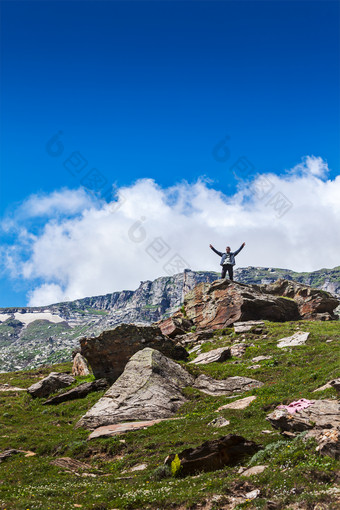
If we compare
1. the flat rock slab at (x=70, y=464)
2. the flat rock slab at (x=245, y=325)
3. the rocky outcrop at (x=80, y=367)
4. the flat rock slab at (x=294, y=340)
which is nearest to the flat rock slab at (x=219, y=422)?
the flat rock slab at (x=70, y=464)

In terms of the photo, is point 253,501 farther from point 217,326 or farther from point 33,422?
point 217,326

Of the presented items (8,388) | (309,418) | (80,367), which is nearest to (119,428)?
(309,418)

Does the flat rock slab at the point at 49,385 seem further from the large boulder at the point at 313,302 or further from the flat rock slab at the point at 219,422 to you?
the large boulder at the point at 313,302

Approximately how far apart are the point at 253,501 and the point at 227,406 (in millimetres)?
16167

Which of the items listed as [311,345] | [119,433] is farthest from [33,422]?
[311,345]

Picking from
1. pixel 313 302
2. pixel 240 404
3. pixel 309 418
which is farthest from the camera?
pixel 313 302

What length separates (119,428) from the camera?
85.1 feet

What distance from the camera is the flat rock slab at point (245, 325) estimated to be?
2078 inches

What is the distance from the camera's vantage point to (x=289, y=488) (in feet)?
41.4

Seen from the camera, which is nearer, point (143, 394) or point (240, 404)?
point (240, 404)

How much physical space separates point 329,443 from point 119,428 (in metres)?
16.2

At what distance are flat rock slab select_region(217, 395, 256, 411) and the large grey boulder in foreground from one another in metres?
4.66

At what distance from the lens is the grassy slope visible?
13.5 meters

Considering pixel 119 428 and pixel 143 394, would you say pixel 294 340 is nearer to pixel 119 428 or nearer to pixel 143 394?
pixel 143 394
